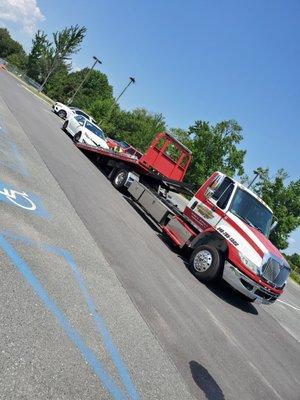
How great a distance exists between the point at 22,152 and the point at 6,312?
7.92 metres

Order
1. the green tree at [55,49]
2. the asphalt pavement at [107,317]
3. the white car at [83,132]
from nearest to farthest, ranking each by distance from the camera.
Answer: the asphalt pavement at [107,317] < the white car at [83,132] < the green tree at [55,49]

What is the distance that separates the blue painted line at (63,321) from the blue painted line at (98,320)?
8.0 inches

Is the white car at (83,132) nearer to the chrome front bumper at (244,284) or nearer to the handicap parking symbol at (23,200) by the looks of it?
the chrome front bumper at (244,284)

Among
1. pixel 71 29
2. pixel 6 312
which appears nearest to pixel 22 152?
pixel 6 312

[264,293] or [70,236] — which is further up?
[264,293]

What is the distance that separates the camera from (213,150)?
43375 mm

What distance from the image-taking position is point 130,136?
59469mm

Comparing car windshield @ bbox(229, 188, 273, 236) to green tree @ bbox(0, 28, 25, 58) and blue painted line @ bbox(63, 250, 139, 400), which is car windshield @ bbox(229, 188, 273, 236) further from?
green tree @ bbox(0, 28, 25, 58)

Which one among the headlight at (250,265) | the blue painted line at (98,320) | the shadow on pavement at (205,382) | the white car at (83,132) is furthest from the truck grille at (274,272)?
the white car at (83,132)

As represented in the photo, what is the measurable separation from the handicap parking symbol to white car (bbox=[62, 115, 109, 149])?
1296 centimetres

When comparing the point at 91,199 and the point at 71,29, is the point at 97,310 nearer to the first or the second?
the point at 91,199

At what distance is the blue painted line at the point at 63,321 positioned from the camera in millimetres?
4068

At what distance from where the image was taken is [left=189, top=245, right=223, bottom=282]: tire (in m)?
9.96

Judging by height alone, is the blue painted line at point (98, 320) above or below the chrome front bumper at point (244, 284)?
below
